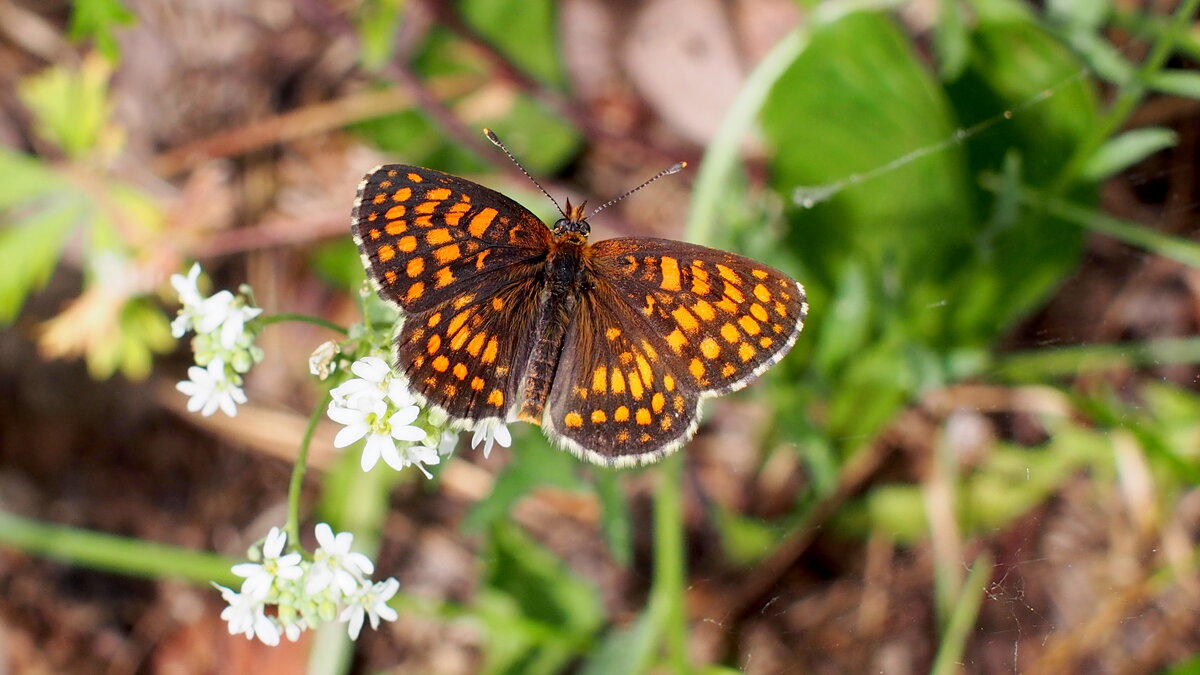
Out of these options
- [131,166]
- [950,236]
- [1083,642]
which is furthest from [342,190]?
[1083,642]

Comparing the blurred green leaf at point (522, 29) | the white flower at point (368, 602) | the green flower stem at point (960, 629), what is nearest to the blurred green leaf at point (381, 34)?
the blurred green leaf at point (522, 29)

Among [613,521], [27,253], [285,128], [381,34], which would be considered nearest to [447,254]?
[613,521]

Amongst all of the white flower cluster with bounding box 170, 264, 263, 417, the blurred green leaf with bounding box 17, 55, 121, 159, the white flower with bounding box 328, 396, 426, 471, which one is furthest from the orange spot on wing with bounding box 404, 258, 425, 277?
the blurred green leaf with bounding box 17, 55, 121, 159

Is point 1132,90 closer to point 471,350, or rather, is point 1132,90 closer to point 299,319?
point 471,350

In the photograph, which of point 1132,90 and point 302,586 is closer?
point 302,586

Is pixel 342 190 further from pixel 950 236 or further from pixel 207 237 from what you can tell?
pixel 950 236

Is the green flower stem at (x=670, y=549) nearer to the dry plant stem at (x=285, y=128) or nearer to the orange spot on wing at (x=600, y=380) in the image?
the orange spot on wing at (x=600, y=380)
